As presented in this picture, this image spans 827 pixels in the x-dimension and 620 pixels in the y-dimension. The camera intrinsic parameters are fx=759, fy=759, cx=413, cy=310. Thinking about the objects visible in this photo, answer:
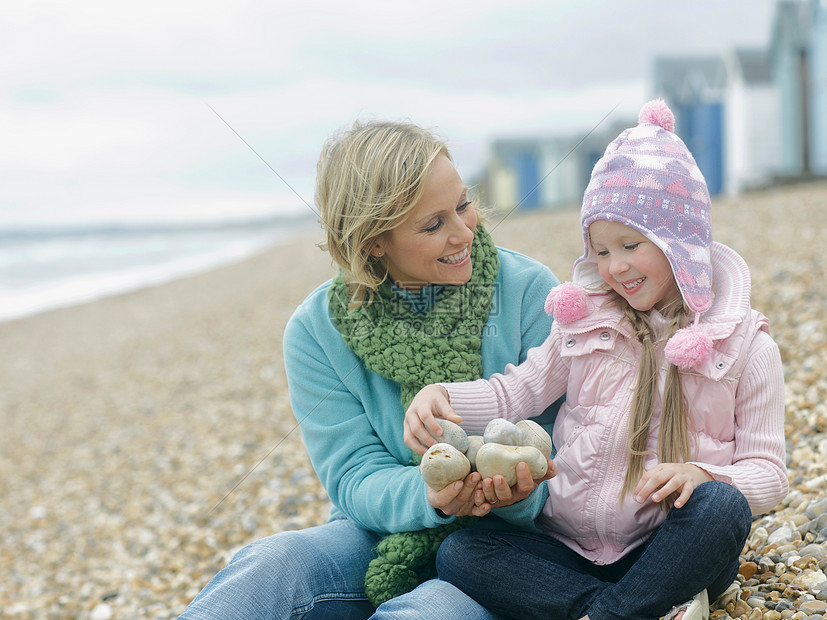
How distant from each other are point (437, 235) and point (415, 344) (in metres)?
0.35

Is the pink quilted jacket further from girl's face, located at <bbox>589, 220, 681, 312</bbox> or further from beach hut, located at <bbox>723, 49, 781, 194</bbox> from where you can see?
beach hut, located at <bbox>723, 49, 781, 194</bbox>

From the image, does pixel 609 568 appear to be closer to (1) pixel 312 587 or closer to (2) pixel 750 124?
(1) pixel 312 587

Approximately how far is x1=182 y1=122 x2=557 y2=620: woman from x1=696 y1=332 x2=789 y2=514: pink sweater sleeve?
554mm

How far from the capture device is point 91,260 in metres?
34.6

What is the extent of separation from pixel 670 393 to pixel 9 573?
15.4 ft

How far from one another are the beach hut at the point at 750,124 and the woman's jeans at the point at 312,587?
17625 millimetres

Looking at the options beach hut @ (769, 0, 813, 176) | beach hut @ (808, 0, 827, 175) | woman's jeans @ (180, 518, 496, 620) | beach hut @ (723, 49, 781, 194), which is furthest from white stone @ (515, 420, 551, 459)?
beach hut @ (723, 49, 781, 194)

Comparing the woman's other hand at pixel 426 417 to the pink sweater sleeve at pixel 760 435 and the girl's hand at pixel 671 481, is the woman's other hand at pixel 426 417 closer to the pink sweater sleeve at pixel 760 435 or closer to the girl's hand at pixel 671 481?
the girl's hand at pixel 671 481

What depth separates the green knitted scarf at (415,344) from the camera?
7.59 ft

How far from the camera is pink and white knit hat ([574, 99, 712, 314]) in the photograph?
2.02 m

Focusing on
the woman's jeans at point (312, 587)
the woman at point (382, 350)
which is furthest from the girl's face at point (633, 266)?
the woman's jeans at point (312, 587)

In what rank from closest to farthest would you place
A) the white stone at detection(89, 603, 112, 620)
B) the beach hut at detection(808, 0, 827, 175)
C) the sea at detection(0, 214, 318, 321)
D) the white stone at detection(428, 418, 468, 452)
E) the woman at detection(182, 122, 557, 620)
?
1. the white stone at detection(428, 418, 468, 452)
2. the woman at detection(182, 122, 557, 620)
3. the white stone at detection(89, 603, 112, 620)
4. the beach hut at detection(808, 0, 827, 175)
5. the sea at detection(0, 214, 318, 321)

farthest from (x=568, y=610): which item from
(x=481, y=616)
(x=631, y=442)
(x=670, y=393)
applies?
(x=670, y=393)

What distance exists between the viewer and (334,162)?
7.92ft
